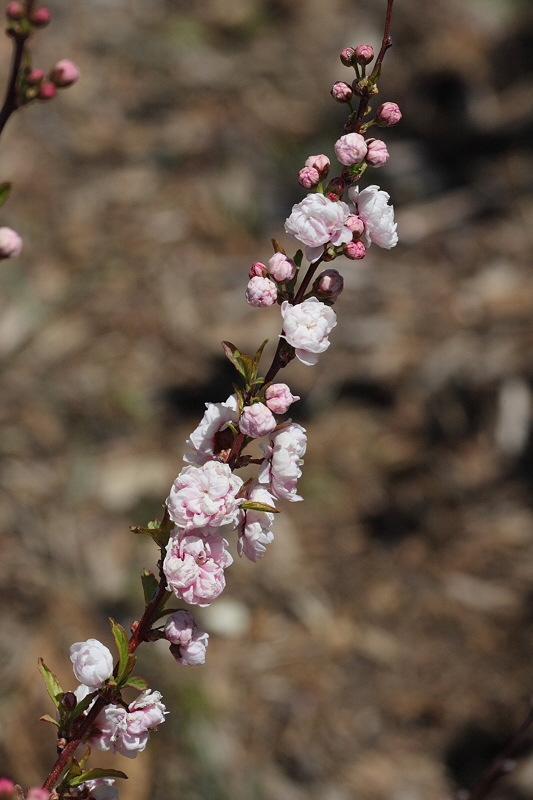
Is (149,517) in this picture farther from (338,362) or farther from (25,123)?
(25,123)

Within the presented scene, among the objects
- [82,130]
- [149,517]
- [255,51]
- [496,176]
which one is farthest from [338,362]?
[255,51]

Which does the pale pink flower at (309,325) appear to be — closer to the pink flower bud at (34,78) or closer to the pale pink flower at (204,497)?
the pale pink flower at (204,497)

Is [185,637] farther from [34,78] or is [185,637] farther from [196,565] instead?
[34,78]

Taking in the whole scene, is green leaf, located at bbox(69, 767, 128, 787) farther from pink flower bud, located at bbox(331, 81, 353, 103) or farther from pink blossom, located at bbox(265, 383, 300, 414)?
pink flower bud, located at bbox(331, 81, 353, 103)

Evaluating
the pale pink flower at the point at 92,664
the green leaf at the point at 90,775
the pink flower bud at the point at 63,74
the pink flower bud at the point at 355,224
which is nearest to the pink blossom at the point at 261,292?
the pink flower bud at the point at 355,224

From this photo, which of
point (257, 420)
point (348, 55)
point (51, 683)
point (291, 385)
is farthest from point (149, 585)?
point (291, 385)

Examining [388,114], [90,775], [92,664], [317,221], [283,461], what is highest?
[388,114]
